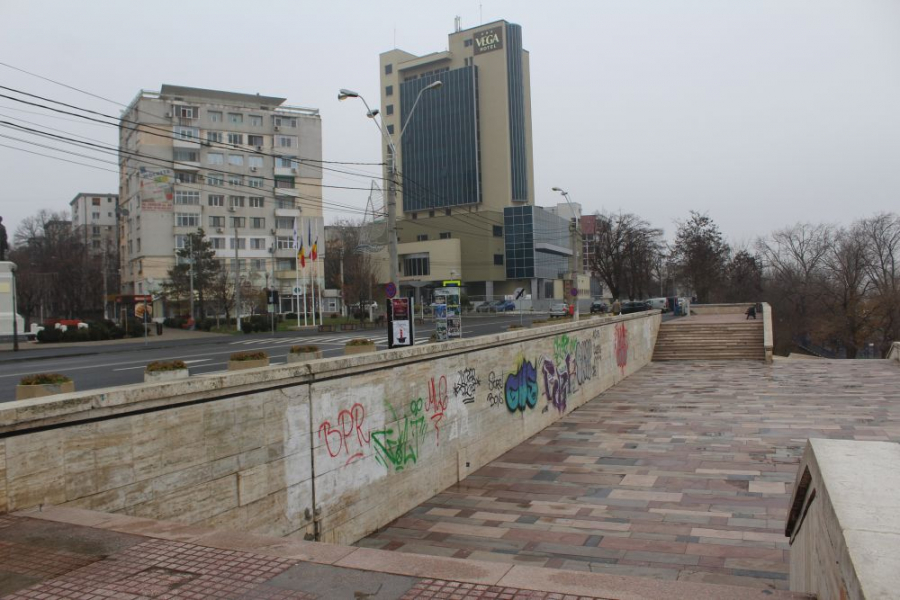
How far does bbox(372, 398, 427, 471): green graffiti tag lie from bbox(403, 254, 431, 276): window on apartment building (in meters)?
80.1

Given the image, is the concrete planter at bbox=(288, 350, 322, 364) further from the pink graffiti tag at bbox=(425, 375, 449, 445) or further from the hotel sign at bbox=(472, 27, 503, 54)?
the hotel sign at bbox=(472, 27, 503, 54)

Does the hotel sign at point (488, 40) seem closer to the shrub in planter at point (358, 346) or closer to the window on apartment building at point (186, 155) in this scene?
the window on apartment building at point (186, 155)

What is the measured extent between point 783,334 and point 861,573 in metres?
65.8

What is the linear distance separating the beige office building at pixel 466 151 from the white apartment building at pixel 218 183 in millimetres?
19601

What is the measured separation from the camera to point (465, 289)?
301ft

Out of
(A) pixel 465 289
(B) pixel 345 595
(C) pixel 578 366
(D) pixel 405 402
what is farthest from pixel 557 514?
(A) pixel 465 289

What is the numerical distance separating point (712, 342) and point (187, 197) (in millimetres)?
57817

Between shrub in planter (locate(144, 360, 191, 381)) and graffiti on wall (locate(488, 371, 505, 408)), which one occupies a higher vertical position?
shrub in planter (locate(144, 360, 191, 381))

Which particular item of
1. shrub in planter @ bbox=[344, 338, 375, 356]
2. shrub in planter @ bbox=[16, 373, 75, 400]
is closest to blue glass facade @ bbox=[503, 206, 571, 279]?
shrub in planter @ bbox=[344, 338, 375, 356]

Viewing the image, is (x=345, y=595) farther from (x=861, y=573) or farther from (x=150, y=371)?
(x=150, y=371)

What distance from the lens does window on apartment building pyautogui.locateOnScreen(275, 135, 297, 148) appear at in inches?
2953

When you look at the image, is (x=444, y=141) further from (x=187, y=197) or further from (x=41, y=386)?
(x=41, y=386)

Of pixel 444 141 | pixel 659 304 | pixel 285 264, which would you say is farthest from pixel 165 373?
pixel 444 141

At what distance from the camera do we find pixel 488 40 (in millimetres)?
94312
